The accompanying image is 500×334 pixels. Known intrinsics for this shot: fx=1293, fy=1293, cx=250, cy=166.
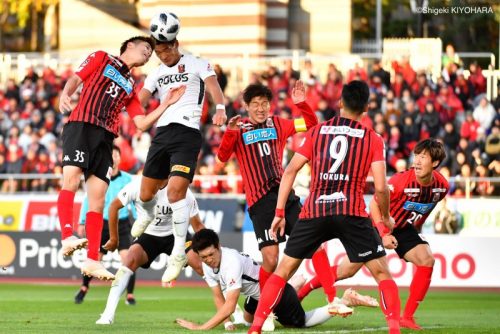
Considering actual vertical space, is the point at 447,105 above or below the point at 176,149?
above

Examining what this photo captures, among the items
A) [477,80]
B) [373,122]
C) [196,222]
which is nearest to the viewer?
[196,222]

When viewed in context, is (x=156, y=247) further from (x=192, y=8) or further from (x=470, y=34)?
(x=192, y=8)

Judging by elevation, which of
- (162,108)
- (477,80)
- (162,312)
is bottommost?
(162,312)

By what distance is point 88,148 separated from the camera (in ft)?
46.2

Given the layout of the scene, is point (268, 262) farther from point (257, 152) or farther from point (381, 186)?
point (381, 186)

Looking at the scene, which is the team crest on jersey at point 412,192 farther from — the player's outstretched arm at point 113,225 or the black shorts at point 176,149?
the player's outstretched arm at point 113,225

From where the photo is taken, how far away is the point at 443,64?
31016 millimetres

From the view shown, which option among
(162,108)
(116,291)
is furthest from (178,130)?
(116,291)

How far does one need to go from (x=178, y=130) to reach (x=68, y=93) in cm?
147

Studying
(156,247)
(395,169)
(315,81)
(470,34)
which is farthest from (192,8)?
(156,247)

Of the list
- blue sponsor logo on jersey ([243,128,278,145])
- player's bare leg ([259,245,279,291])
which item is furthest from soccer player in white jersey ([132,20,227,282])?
player's bare leg ([259,245,279,291])

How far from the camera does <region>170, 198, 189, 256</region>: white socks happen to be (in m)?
14.9

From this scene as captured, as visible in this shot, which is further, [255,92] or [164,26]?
[255,92]

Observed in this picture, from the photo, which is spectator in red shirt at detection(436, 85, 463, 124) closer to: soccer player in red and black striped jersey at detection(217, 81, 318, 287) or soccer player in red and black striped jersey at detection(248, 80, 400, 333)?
soccer player in red and black striped jersey at detection(217, 81, 318, 287)
